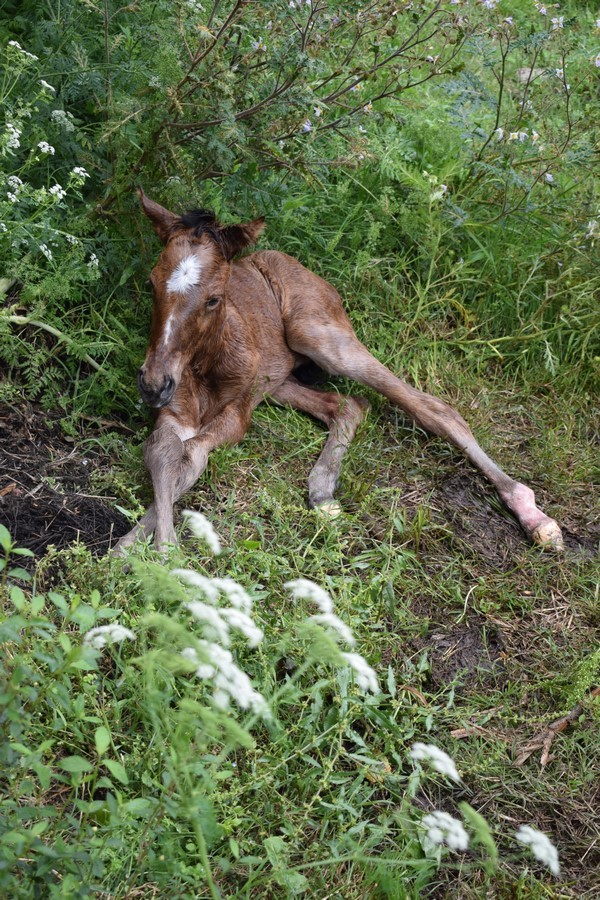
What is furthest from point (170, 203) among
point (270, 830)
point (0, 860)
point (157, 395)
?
point (0, 860)

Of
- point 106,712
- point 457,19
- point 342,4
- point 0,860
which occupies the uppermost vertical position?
point 457,19

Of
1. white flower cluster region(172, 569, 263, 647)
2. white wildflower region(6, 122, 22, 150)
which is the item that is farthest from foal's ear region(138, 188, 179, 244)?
white flower cluster region(172, 569, 263, 647)

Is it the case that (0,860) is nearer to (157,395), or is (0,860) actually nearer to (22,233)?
(157,395)

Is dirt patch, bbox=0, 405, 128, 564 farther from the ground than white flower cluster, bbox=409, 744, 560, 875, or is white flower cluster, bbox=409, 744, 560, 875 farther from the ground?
white flower cluster, bbox=409, 744, 560, 875

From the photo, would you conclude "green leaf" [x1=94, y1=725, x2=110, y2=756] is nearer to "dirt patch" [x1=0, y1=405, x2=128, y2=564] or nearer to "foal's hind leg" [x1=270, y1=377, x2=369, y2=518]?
"dirt patch" [x1=0, y1=405, x2=128, y2=564]

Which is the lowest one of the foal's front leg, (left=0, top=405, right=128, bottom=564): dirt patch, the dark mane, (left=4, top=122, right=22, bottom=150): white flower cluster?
(left=0, top=405, right=128, bottom=564): dirt patch

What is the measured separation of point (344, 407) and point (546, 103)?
2.85 m

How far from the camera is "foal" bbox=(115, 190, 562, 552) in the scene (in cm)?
444

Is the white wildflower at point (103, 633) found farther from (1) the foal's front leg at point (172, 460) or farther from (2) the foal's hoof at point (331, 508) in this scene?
(2) the foal's hoof at point (331, 508)

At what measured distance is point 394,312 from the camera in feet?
19.4

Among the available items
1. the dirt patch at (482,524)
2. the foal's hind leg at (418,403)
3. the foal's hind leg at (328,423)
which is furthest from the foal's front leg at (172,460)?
the dirt patch at (482,524)

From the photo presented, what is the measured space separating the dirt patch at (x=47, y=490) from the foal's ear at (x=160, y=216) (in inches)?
45.1

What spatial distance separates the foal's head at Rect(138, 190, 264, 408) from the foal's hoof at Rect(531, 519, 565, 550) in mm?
2004

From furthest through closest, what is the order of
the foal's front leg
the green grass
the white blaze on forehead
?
1. the white blaze on forehead
2. the foal's front leg
3. the green grass
